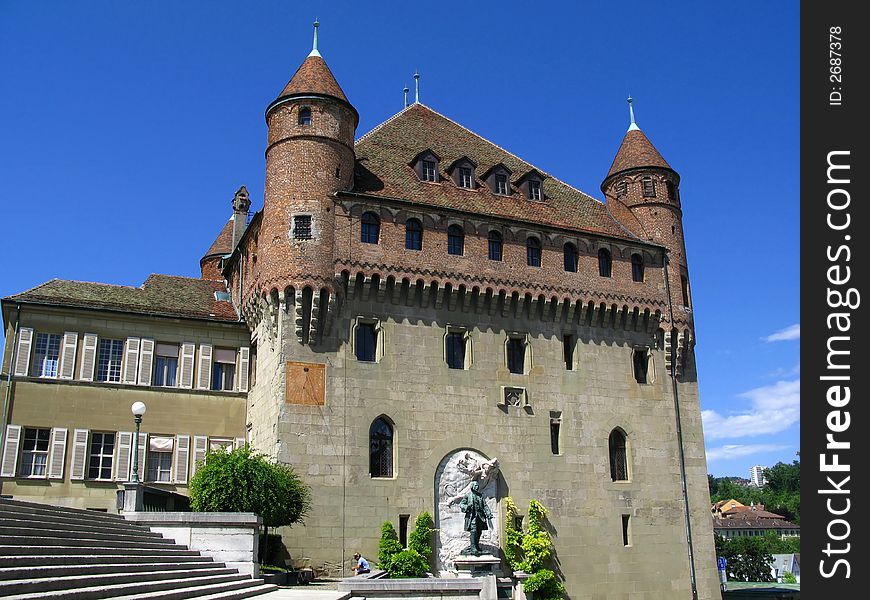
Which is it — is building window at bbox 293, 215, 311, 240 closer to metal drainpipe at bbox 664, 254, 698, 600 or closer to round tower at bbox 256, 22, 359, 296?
round tower at bbox 256, 22, 359, 296

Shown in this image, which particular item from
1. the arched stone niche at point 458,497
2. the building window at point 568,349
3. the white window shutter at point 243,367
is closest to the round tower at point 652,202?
the building window at point 568,349

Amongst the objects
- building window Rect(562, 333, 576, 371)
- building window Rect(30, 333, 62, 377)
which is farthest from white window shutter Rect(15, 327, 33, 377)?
building window Rect(562, 333, 576, 371)

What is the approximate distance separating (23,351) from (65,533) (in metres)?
15.6

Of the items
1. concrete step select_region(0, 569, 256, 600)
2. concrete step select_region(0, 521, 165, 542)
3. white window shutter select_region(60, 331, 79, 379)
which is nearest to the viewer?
concrete step select_region(0, 569, 256, 600)

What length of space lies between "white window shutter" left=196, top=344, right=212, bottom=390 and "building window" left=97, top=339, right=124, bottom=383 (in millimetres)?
3036

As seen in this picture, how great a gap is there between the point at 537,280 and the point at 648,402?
7.62 meters

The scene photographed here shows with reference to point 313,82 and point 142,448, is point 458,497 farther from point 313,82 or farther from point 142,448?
point 313,82

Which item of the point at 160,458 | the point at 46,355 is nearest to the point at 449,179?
the point at 160,458

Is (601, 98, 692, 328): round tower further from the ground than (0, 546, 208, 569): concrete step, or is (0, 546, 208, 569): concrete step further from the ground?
(601, 98, 692, 328): round tower

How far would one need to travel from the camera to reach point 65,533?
54.6ft

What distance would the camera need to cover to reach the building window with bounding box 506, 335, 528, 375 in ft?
109

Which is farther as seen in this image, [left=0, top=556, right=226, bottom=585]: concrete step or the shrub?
the shrub

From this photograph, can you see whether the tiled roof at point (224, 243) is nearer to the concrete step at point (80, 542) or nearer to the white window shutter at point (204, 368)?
the white window shutter at point (204, 368)
